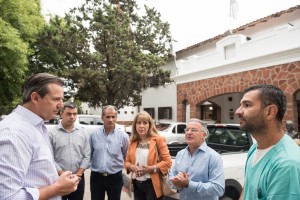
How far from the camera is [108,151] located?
4188 millimetres

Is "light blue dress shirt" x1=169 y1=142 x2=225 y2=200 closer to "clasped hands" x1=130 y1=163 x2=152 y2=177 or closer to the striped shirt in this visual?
"clasped hands" x1=130 y1=163 x2=152 y2=177

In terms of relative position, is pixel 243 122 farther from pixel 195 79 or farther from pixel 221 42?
pixel 195 79

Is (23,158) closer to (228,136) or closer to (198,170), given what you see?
(198,170)

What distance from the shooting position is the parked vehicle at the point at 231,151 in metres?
4.46

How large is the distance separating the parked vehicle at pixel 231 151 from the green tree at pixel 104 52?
1100 cm

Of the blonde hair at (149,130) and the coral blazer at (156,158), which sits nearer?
the coral blazer at (156,158)

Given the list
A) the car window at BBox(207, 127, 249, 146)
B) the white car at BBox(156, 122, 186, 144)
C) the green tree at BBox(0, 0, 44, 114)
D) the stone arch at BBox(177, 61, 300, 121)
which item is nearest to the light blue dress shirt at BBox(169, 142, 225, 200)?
the car window at BBox(207, 127, 249, 146)

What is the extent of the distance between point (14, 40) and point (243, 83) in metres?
10.0

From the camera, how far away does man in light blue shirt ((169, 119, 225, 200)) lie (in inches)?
115

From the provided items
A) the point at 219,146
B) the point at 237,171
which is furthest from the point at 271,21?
the point at 237,171

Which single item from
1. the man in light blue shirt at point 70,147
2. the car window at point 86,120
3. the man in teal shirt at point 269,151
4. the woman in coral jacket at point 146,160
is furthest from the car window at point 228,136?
the car window at point 86,120

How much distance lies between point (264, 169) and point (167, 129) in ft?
36.4

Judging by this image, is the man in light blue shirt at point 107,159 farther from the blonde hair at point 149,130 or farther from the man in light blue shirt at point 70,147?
the blonde hair at point 149,130

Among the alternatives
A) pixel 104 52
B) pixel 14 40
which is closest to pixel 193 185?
pixel 14 40
